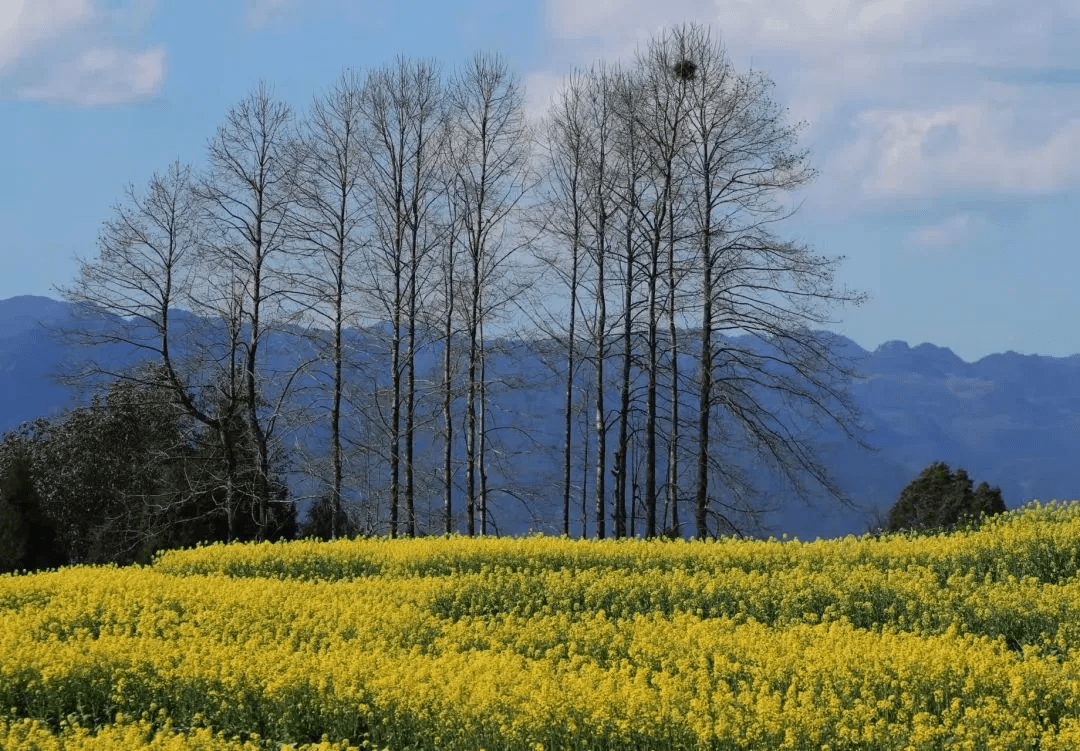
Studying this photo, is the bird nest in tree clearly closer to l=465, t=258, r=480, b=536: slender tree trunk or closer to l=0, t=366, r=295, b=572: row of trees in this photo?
l=465, t=258, r=480, b=536: slender tree trunk

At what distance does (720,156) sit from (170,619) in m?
15.5

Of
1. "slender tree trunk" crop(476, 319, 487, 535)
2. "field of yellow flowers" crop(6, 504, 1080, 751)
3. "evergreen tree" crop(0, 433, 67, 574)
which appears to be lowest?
"evergreen tree" crop(0, 433, 67, 574)

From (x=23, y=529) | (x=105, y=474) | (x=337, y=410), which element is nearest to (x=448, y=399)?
(x=337, y=410)

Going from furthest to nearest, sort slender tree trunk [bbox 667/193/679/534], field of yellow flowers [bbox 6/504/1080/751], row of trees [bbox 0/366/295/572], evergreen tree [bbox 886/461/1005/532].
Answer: evergreen tree [bbox 886/461/1005/532] → row of trees [bbox 0/366/295/572] → slender tree trunk [bbox 667/193/679/534] → field of yellow flowers [bbox 6/504/1080/751]

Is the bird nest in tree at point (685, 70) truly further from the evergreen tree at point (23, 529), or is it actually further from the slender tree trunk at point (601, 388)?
the evergreen tree at point (23, 529)

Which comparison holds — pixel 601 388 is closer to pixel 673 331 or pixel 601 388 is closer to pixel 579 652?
pixel 673 331

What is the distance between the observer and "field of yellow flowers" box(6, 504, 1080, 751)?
8016mm

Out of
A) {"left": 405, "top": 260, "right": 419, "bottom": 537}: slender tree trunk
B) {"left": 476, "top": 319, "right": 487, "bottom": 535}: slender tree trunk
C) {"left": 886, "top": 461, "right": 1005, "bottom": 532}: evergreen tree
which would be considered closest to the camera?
{"left": 405, "top": 260, "right": 419, "bottom": 537}: slender tree trunk

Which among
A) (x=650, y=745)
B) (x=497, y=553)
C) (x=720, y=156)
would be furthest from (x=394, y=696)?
(x=720, y=156)

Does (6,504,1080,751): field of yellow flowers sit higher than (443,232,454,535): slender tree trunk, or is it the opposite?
(443,232,454,535): slender tree trunk

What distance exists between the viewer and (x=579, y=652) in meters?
11.2

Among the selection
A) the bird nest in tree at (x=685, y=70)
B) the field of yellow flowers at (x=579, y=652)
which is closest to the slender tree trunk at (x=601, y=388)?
the bird nest in tree at (x=685, y=70)

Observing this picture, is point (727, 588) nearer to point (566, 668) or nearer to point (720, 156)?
point (566, 668)

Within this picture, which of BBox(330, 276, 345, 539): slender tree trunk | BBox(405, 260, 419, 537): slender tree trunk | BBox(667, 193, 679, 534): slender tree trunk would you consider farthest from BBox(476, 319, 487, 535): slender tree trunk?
BBox(667, 193, 679, 534): slender tree trunk
